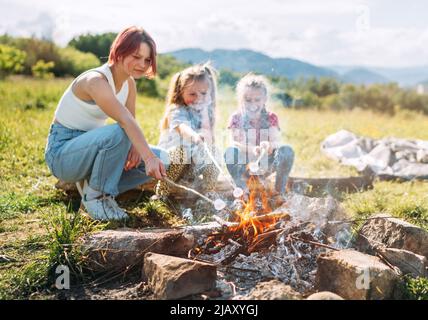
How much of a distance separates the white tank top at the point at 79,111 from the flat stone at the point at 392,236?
193 centimetres

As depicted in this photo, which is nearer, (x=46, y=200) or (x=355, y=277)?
(x=355, y=277)

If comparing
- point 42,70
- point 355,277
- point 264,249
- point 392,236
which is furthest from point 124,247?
point 42,70

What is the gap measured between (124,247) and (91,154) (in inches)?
38.0

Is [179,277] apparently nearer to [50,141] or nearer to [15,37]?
[50,141]

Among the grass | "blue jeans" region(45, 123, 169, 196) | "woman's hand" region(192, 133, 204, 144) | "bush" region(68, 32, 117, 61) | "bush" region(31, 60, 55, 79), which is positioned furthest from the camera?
"bush" region(68, 32, 117, 61)

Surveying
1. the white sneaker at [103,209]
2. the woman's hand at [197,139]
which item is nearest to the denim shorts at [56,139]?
the white sneaker at [103,209]

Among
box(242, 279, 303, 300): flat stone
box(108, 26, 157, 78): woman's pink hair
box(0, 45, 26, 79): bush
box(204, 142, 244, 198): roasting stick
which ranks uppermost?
box(0, 45, 26, 79): bush

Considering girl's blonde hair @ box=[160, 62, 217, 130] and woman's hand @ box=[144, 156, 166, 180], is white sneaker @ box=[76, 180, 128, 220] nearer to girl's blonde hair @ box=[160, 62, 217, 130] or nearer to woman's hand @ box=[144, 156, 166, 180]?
woman's hand @ box=[144, 156, 166, 180]

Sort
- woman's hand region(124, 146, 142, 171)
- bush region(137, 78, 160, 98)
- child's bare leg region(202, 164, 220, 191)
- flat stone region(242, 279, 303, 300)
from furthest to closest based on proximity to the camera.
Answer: bush region(137, 78, 160, 98), child's bare leg region(202, 164, 220, 191), woman's hand region(124, 146, 142, 171), flat stone region(242, 279, 303, 300)

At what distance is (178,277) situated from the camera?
2.39 metres

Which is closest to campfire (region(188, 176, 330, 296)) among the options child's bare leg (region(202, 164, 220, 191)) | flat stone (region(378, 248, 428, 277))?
flat stone (region(378, 248, 428, 277))

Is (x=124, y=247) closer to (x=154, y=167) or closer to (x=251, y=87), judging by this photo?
(x=154, y=167)

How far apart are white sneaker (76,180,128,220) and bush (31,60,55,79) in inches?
356

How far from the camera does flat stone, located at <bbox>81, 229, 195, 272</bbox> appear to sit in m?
2.69
